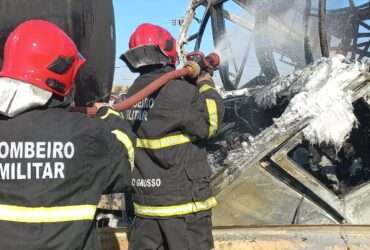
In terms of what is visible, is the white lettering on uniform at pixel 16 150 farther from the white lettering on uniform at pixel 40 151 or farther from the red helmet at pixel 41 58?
the red helmet at pixel 41 58

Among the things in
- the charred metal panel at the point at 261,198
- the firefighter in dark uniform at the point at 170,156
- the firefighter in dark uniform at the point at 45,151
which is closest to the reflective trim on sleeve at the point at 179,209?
the firefighter in dark uniform at the point at 170,156

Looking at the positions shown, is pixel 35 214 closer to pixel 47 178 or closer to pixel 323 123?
pixel 47 178

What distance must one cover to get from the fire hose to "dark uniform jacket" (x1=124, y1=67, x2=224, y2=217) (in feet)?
0.20

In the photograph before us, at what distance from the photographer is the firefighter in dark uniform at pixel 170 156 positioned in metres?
2.83

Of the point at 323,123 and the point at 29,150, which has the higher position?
the point at 29,150

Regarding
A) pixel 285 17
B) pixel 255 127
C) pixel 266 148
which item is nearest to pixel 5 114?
pixel 266 148

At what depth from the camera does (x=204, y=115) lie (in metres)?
2.87

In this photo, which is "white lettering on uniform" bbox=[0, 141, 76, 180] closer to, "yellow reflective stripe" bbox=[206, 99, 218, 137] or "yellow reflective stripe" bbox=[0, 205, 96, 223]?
"yellow reflective stripe" bbox=[0, 205, 96, 223]

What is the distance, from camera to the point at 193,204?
9.25 feet

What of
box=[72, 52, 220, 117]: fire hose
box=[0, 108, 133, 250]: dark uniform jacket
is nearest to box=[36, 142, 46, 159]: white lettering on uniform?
box=[0, 108, 133, 250]: dark uniform jacket

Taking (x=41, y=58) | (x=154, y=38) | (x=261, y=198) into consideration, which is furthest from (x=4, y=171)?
(x=261, y=198)

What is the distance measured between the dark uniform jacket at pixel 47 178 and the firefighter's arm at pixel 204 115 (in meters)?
1.11

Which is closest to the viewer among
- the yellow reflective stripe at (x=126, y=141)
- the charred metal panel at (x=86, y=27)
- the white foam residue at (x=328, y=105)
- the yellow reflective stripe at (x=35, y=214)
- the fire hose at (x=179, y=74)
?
the yellow reflective stripe at (x=35, y=214)

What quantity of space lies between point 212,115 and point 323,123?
824 millimetres
